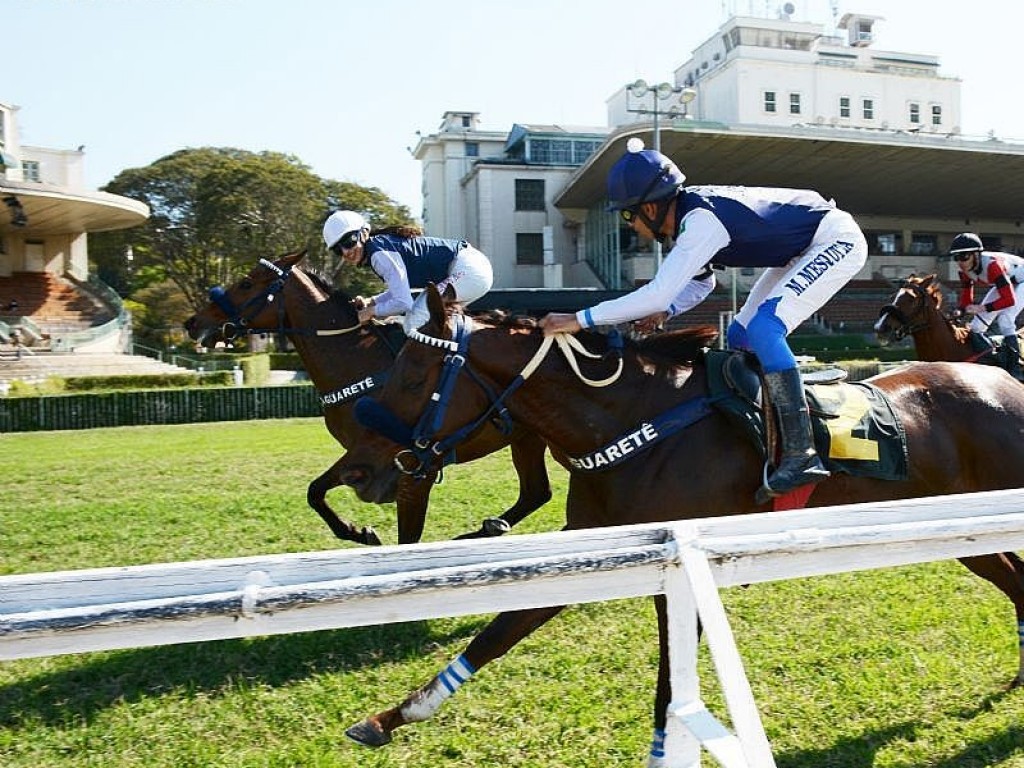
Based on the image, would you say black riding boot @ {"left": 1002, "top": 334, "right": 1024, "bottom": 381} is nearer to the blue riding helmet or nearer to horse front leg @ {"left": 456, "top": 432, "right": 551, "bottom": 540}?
horse front leg @ {"left": 456, "top": 432, "right": 551, "bottom": 540}

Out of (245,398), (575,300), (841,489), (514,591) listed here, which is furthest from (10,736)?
(575,300)

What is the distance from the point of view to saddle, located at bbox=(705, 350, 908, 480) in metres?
3.14

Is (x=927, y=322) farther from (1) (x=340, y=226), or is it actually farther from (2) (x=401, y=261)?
(1) (x=340, y=226)

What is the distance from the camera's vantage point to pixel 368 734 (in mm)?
2674

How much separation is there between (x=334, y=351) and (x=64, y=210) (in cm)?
3432

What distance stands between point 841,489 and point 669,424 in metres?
0.84

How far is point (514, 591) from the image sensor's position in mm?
1874

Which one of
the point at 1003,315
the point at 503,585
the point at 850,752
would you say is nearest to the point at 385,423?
the point at 503,585

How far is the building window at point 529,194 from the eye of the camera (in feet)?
151

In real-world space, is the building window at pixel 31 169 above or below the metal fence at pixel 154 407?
above

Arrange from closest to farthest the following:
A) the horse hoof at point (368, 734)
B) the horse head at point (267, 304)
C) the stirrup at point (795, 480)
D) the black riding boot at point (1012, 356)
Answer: the horse hoof at point (368, 734) < the stirrup at point (795, 480) < the horse head at point (267, 304) < the black riding boot at point (1012, 356)

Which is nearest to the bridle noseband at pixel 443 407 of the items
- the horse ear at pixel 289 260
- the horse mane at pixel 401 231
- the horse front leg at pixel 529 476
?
the horse front leg at pixel 529 476

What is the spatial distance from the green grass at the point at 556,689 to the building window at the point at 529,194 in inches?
1644

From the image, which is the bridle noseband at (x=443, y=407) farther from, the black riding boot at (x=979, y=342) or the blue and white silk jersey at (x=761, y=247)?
the black riding boot at (x=979, y=342)
